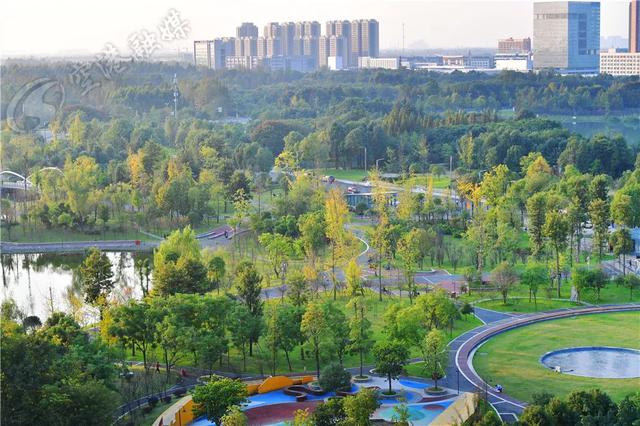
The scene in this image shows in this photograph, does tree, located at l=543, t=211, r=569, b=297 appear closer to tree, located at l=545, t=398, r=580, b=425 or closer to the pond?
the pond

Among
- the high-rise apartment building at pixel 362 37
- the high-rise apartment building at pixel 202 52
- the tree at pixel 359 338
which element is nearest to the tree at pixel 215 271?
the tree at pixel 359 338

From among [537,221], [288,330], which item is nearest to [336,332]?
[288,330]

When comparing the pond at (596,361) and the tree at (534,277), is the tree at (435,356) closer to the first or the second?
the pond at (596,361)

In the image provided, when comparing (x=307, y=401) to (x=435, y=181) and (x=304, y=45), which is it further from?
(x=304, y=45)

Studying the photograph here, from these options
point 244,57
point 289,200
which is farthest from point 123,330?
point 244,57

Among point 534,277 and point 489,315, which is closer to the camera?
point 489,315

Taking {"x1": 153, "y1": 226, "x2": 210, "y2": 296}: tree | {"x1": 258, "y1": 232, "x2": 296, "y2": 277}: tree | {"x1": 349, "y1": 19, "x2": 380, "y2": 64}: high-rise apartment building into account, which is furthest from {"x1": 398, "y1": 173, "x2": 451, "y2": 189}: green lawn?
{"x1": 349, "y1": 19, "x2": 380, "y2": 64}: high-rise apartment building

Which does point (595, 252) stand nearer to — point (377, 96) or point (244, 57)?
point (377, 96)
